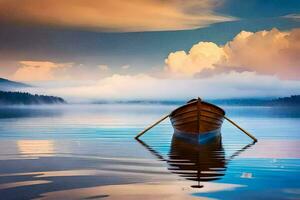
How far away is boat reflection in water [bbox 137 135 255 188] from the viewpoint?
14488 mm

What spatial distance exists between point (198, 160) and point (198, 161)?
283 millimetres

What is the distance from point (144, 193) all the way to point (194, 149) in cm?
1080

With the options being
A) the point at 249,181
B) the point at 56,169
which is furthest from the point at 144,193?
the point at 56,169

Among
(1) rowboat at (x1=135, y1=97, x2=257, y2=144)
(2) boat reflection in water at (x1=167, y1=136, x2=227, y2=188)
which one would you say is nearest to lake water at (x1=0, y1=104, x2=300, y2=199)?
(2) boat reflection in water at (x1=167, y1=136, x2=227, y2=188)

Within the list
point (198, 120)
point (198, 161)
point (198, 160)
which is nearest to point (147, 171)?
point (198, 161)

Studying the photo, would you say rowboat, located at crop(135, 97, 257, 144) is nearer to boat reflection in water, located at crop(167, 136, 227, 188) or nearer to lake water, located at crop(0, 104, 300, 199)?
boat reflection in water, located at crop(167, 136, 227, 188)

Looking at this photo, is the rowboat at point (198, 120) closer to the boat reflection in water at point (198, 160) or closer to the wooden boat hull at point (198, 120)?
the wooden boat hull at point (198, 120)

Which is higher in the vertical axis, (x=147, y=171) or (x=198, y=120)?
(x=198, y=120)

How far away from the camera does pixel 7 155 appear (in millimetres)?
19688

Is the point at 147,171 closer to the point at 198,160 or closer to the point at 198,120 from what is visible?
the point at 198,160

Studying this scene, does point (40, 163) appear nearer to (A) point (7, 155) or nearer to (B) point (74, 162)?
(B) point (74, 162)

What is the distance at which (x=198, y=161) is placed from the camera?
1764 centimetres

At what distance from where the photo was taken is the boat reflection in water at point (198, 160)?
14488 mm

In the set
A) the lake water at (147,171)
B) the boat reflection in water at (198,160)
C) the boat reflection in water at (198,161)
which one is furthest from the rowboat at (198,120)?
the lake water at (147,171)
